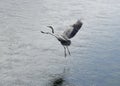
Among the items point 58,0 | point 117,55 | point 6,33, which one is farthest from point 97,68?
point 58,0

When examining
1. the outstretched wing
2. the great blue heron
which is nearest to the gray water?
the great blue heron

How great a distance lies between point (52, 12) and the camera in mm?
25609

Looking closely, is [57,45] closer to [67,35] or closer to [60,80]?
[67,35]

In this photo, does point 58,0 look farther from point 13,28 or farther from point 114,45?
point 114,45

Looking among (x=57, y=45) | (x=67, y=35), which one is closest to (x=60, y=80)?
(x=67, y=35)

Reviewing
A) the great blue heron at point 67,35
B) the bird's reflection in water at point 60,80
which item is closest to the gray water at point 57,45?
the bird's reflection in water at point 60,80

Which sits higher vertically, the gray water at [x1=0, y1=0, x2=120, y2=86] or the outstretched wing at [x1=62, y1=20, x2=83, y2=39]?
the outstretched wing at [x1=62, y1=20, x2=83, y2=39]

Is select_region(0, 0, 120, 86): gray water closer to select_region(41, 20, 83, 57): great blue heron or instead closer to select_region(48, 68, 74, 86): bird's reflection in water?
select_region(48, 68, 74, 86): bird's reflection in water

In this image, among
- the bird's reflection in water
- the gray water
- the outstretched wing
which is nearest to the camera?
the bird's reflection in water

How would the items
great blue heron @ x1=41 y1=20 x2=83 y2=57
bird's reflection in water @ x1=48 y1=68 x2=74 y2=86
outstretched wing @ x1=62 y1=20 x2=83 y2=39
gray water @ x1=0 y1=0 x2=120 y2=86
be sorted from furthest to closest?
outstretched wing @ x1=62 y1=20 x2=83 y2=39, great blue heron @ x1=41 y1=20 x2=83 y2=57, gray water @ x1=0 y1=0 x2=120 y2=86, bird's reflection in water @ x1=48 y1=68 x2=74 y2=86

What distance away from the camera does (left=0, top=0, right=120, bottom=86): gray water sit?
57.0ft

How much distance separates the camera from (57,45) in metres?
20.7

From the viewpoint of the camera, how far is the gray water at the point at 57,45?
17.4 m

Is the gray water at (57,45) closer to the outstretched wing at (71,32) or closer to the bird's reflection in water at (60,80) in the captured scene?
the bird's reflection in water at (60,80)
